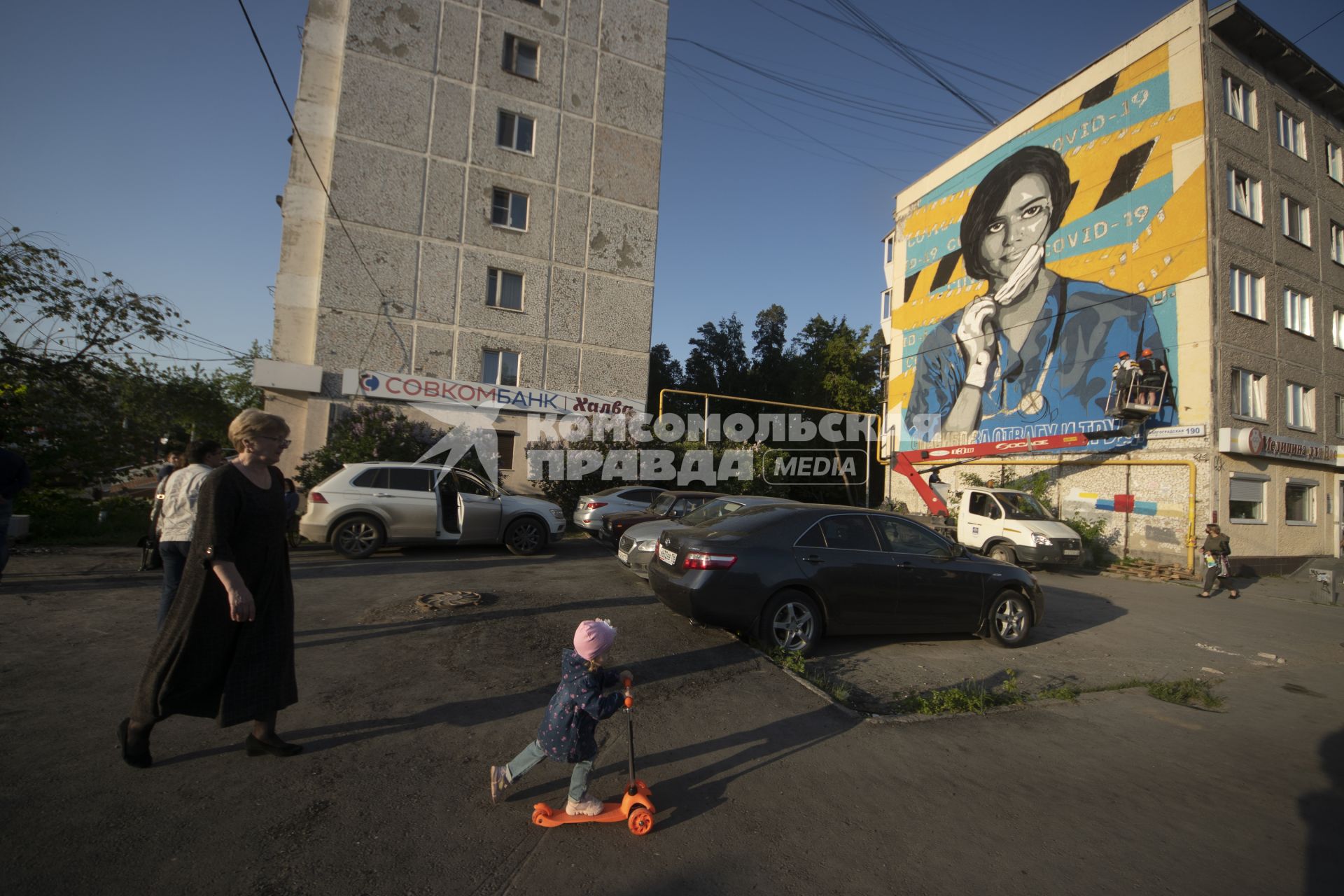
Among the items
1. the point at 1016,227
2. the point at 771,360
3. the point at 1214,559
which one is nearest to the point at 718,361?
the point at 771,360

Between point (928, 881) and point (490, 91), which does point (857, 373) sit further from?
point (928, 881)

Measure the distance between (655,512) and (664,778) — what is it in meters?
9.13

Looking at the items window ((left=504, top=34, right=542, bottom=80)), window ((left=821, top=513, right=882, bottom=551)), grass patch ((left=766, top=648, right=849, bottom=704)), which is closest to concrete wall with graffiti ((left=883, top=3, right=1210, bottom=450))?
window ((left=821, top=513, right=882, bottom=551))

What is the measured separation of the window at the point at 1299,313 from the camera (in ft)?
56.6

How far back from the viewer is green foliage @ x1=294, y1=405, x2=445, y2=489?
15133mm

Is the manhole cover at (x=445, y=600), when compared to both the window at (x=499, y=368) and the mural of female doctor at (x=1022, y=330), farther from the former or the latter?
the mural of female doctor at (x=1022, y=330)

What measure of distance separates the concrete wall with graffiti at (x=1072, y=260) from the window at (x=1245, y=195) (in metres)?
1.60

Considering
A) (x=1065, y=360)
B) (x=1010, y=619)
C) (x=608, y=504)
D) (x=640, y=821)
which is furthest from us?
(x=1065, y=360)

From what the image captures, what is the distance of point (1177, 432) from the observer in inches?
599

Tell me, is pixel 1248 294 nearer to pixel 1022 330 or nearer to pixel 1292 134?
pixel 1022 330

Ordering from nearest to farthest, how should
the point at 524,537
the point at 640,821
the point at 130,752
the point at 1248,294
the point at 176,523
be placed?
the point at 640,821
the point at 130,752
the point at 176,523
the point at 524,537
the point at 1248,294

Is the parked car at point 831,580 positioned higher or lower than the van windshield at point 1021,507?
lower

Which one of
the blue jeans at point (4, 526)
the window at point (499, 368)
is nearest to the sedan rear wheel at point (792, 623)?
the blue jeans at point (4, 526)

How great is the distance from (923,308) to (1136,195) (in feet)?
25.9
